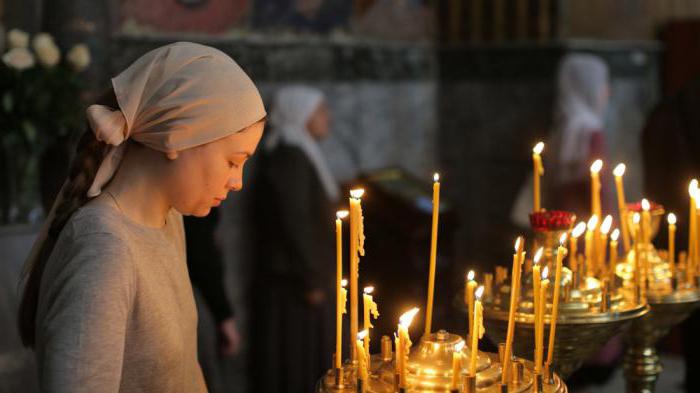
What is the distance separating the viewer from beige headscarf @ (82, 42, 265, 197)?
172cm

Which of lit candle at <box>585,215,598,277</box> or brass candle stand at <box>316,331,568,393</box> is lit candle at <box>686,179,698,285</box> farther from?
brass candle stand at <box>316,331,568,393</box>

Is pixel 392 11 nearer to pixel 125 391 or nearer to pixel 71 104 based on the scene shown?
pixel 71 104

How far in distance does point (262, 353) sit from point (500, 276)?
3624 millimetres

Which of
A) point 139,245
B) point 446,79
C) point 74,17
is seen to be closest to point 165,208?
point 139,245

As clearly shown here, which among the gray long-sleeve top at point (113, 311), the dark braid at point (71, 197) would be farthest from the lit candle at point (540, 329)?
the dark braid at point (71, 197)

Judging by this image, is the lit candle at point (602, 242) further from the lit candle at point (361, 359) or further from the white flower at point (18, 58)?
the white flower at point (18, 58)

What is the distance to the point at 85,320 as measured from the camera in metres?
1.59

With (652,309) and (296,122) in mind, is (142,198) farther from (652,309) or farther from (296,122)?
(296,122)

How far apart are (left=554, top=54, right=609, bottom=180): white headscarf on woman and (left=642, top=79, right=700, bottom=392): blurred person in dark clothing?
5.21 feet

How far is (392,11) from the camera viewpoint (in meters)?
6.69

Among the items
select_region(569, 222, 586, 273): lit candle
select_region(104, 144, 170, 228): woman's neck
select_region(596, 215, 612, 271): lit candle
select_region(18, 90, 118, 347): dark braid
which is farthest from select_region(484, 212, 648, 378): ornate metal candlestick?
select_region(18, 90, 118, 347): dark braid

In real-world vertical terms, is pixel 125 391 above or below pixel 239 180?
below

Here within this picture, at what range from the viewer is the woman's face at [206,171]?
1.77m

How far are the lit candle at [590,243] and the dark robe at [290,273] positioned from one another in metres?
3.16
